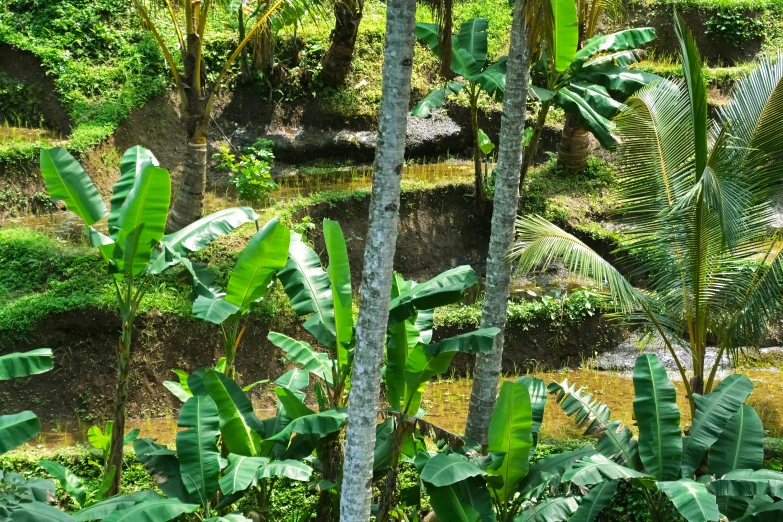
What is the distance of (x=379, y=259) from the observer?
6.08 m

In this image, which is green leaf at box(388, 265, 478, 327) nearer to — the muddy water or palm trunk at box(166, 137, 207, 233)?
the muddy water

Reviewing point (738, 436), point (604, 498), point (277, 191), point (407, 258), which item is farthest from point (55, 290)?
point (738, 436)

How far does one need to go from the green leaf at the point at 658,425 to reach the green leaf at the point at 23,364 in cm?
496

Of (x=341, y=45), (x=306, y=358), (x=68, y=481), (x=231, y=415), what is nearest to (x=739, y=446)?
(x=306, y=358)

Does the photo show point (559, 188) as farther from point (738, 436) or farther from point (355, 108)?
point (738, 436)

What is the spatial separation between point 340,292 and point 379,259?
5.56ft

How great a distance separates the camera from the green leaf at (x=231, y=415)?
7.42m

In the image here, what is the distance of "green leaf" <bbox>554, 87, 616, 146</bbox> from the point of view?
37.4 ft

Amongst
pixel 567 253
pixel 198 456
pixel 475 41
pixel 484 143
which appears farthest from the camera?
pixel 484 143

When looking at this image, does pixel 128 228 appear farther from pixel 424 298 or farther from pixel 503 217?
pixel 503 217

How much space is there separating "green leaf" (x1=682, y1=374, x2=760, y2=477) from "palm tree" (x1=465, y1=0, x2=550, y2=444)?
1.77 meters

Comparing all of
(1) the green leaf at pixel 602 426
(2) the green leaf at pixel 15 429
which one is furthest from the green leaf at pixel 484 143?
(2) the green leaf at pixel 15 429

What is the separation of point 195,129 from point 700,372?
22.3 ft

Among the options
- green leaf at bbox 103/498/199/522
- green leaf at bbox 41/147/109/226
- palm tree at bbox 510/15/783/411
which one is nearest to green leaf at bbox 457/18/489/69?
palm tree at bbox 510/15/783/411
